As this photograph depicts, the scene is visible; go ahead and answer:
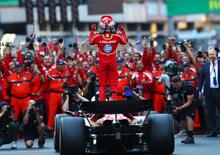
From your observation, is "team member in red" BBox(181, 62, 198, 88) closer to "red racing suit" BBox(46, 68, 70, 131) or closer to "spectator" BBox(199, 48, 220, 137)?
"spectator" BBox(199, 48, 220, 137)

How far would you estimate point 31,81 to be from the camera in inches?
871

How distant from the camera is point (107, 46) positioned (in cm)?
1775

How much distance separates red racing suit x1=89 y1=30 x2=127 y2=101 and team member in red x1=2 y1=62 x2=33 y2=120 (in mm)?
4412

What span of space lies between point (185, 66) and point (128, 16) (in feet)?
134

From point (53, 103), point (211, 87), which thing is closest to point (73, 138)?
point (211, 87)

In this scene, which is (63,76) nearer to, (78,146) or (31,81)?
(31,81)

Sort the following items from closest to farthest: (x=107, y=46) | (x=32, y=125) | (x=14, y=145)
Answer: (x=107, y=46) → (x=32, y=125) → (x=14, y=145)

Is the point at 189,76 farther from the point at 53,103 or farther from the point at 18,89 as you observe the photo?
the point at 18,89

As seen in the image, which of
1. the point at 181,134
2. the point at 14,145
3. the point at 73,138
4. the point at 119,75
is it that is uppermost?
the point at 119,75

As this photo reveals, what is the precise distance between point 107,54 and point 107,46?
19 cm

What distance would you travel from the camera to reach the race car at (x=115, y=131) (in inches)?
592

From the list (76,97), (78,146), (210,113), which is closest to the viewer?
(78,146)

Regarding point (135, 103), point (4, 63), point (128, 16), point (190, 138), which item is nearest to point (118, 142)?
point (135, 103)

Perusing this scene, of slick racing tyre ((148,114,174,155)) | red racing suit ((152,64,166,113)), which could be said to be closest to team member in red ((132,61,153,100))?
red racing suit ((152,64,166,113))
